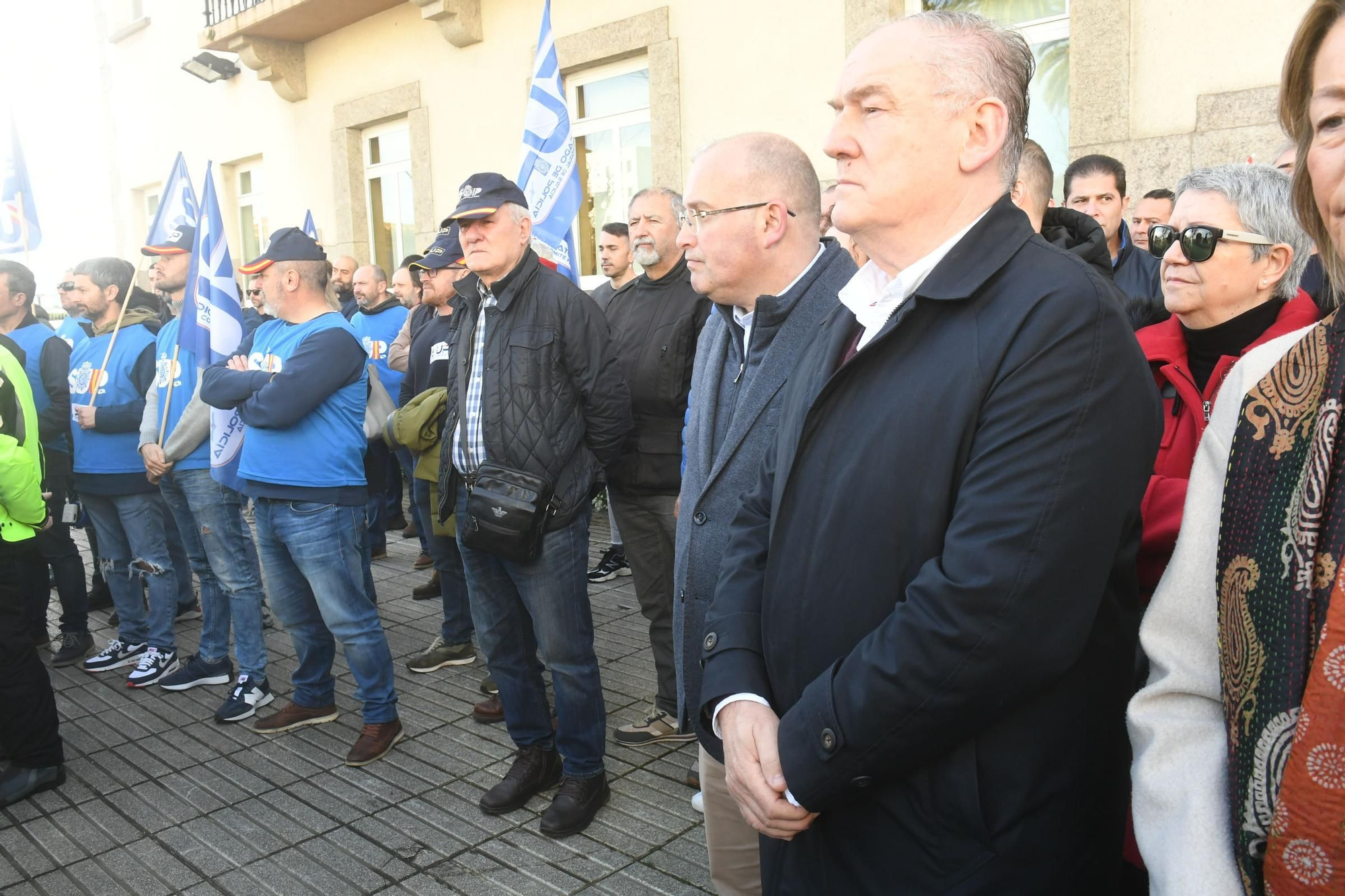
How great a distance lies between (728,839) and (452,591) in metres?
3.09

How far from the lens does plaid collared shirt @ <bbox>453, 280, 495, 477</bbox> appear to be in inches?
138

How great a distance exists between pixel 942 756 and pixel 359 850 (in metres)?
2.55

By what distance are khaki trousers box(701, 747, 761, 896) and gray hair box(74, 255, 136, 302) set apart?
15.2 ft

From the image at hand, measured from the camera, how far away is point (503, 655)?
3615 mm

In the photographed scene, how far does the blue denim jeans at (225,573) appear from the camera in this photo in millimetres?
4656

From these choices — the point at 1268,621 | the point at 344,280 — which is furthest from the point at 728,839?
the point at 344,280

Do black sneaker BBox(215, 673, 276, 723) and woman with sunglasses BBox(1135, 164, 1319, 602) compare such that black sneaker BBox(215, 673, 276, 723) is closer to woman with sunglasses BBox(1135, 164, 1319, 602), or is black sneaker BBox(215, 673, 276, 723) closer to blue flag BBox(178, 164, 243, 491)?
blue flag BBox(178, 164, 243, 491)

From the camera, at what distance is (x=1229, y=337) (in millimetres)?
2277

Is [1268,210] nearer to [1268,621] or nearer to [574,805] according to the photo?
[1268,621]

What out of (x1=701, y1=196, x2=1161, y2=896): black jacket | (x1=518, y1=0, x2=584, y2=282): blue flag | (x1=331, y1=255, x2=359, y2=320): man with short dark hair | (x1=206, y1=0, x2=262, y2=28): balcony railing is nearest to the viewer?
(x1=701, y1=196, x2=1161, y2=896): black jacket

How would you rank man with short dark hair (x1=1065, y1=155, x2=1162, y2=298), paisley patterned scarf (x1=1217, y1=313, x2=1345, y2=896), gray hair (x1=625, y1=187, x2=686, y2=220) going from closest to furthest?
paisley patterned scarf (x1=1217, y1=313, x2=1345, y2=896) < man with short dark hair (x1=1065, y1=155, x2=1162, y2=298) < gray hair (x1=625, y1=187, x2=686, y2=220)

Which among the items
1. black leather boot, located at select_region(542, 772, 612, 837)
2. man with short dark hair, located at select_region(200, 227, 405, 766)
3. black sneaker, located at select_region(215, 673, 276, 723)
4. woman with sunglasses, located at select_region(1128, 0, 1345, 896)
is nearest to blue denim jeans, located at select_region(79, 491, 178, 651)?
black sneaker, located at select_region(215, 673, 276, 723)

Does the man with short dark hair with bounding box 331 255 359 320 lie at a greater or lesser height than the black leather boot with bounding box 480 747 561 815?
greater

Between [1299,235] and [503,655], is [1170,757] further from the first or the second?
[503,655]
